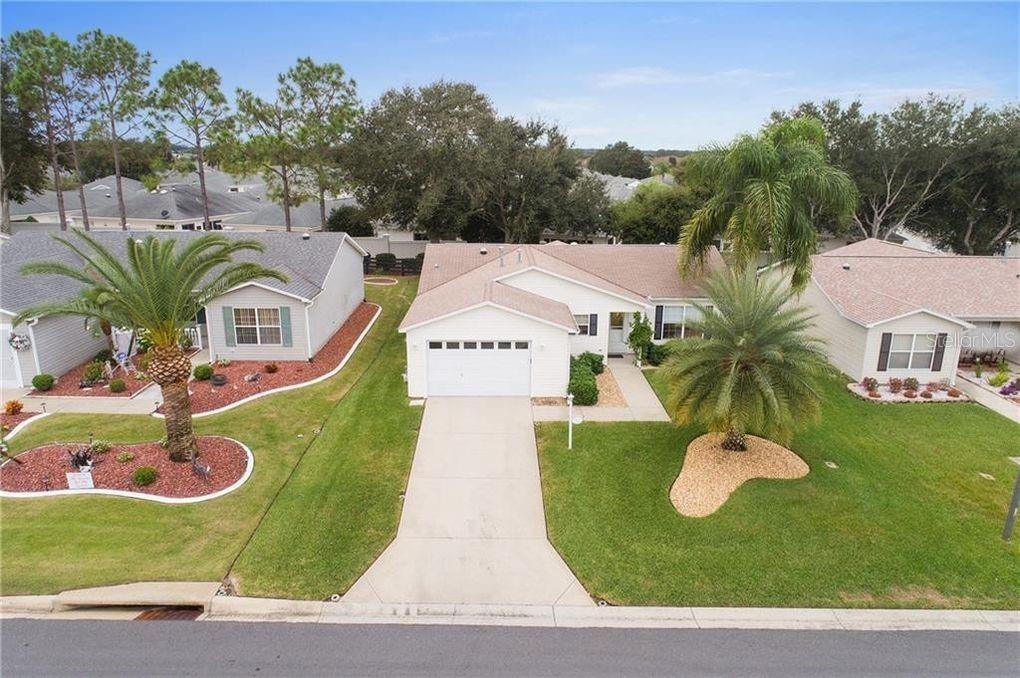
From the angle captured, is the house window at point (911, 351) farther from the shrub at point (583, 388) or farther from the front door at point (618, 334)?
the shrub at point (583, 388)

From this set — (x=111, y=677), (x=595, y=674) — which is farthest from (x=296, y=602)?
(x=595, y=674)

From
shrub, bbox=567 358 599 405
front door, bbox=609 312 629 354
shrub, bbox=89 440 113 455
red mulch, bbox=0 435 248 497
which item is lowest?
red mulch, bbox=0 435 248 497

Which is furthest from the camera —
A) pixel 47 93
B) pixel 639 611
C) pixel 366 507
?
pixel 47 93

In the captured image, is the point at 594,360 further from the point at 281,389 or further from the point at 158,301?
the point at 158,301

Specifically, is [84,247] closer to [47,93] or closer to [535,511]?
[47,93]

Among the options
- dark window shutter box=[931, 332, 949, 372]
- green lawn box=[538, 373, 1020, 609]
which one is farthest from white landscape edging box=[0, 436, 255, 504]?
dark window shutter box=[931, 332, 949, 372]

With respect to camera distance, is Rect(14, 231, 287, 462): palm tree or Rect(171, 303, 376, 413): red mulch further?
Rect(171, 303, 376, 413): red mulch

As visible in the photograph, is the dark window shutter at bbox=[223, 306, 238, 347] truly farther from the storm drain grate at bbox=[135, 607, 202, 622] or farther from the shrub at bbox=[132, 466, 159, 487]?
the storm drain grate at bbox=[135, 607, 202, 622]
